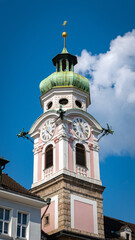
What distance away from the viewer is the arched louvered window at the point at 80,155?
3531cm

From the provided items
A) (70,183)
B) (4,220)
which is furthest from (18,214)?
(70,183)

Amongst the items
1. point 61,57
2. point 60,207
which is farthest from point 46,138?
point 61,57

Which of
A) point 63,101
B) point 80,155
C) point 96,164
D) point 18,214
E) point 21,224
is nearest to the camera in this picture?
point 21,224

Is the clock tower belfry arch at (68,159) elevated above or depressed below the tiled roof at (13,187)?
above

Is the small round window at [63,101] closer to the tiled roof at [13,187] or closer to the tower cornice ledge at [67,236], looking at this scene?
the tower cornice ledge at [67,236]

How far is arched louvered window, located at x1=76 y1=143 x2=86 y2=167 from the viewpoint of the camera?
3531cm

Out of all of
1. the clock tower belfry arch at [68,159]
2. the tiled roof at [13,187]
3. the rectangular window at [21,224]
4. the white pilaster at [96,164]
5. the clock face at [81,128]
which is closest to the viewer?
the rectangular window at [21,224]

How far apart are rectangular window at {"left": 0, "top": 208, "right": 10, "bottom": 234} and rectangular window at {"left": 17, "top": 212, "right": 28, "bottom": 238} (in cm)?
75

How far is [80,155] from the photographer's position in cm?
3572

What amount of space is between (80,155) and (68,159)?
1774 mm

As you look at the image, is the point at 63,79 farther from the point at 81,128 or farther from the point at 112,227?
the point at 112,227

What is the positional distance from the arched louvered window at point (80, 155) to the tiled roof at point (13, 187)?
30.6 ft

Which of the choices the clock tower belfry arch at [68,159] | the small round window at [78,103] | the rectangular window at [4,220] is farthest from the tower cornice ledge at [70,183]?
the rectangular window at [4,220]

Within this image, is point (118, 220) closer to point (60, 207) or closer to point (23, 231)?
point (60, 207)
